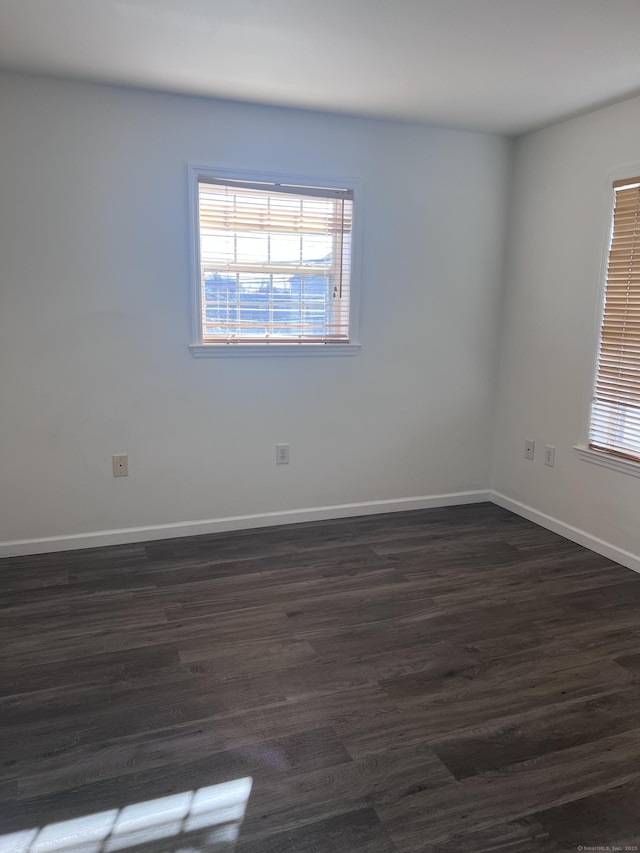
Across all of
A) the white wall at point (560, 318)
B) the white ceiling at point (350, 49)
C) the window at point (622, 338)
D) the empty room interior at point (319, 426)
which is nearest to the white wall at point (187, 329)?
the empty room interior at point (319, 426)

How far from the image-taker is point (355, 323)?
3705mm

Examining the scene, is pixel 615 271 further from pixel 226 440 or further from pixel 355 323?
pixel 226 440

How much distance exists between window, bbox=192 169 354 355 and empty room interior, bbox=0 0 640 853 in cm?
2

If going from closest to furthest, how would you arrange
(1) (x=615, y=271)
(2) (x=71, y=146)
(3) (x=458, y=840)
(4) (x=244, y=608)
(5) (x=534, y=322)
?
(3) (x=458, y=840) < (4) (x=244, y=608) < (2) (x=71, y=146) < (1) (x=615, y=271) < (5) (x=534, y=322)

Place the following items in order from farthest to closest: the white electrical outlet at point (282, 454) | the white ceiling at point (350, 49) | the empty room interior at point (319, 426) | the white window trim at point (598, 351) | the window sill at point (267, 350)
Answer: the white electrical outlet at point (282, 454) < the window sill at point (267, 350) < the white window trim at point (598, 351) < the white ceiling at point (350, 49) < the empty room interior at point (319, 426)

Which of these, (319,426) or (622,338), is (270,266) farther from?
(622,338)

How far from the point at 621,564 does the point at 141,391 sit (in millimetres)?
2714

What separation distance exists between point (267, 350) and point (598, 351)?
182 centimetres

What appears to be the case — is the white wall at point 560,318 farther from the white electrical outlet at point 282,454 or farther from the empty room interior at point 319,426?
the white electrical outlet at point 282,454

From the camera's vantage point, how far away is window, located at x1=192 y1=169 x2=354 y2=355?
3.35 m

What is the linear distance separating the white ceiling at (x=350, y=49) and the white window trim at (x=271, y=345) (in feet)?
1.21

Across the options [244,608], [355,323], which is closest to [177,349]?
[355,323]

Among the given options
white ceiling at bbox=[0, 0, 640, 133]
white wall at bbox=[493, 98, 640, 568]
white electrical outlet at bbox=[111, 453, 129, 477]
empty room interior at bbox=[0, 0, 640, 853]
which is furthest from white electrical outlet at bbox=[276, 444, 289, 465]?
white ceiling at bbox=[0, 0, 640, 133]

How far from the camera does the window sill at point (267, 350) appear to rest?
3.41m
